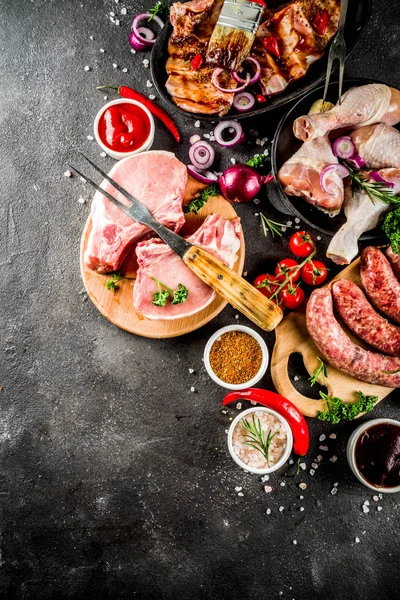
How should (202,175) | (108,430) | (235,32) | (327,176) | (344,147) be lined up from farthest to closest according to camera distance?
1. (108,430)
2. (202,175)
3. (344,147)
4. (327,176)
5. (235,32)

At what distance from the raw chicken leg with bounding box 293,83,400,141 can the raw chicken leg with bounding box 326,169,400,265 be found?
42 centimetres

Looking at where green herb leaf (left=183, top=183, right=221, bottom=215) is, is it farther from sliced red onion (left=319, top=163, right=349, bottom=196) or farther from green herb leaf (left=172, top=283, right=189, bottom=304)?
sliced red onion (left=319, top=163, right=349, bottom=196)

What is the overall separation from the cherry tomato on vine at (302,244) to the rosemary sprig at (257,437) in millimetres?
1365

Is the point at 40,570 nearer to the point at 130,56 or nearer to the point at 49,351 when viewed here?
the point at 49,351

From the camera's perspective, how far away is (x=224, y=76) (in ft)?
11.3

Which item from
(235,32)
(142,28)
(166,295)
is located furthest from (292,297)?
(142,28)

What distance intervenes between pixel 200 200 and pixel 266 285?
32.7 inches

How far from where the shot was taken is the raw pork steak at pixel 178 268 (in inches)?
133

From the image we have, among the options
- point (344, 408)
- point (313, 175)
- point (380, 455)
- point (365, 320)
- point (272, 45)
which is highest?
point (272, 45)

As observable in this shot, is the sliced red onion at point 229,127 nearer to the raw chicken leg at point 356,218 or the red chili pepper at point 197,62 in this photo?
the red chili pepper at point 197,62

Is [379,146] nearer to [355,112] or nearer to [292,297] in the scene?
[355,112]

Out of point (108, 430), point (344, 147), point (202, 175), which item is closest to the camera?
point (344, 147)

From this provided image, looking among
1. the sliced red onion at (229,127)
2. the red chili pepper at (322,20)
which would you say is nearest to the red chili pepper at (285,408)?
the sliced red onion at (229,127)

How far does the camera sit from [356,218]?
137 inches
